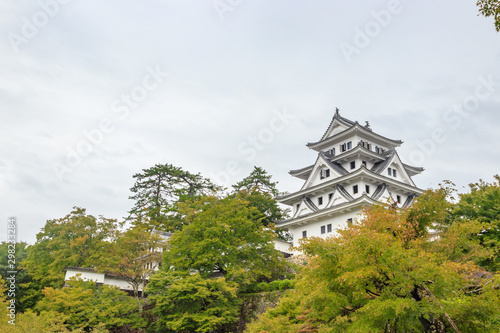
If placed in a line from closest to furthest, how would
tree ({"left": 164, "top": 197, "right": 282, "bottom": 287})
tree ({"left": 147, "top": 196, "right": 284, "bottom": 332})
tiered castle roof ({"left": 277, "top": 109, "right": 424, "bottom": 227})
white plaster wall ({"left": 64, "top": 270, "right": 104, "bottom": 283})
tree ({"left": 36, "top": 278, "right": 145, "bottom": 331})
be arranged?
tree ({"left": 147, "top": 196, "right": 284, "bottom": 332}) → tree ({"left": 36, "top": 278, "right": 145, "bottom": 331}) → tree ({"left": 164, "top": 197, "right": 282, "bottom": 287}) → white plaster wall ({"left": 64, "top": 270, "right": 104, "bottom": 283}) → tiered castle roof ({"left": 277, "top": 109, "right": 424, "bottom": 227})

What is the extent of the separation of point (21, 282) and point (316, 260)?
25051mm

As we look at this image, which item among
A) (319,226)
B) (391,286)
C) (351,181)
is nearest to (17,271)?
(319,226)

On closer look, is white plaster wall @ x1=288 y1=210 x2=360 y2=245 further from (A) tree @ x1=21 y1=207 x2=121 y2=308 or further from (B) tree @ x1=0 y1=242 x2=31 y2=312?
(B) tree @ x1=0 y1=242 x2=31 y2=312

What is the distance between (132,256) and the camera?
2714 cm

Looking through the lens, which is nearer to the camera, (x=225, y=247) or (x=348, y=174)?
(x=225, y=247)

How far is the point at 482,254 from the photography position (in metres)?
14.5

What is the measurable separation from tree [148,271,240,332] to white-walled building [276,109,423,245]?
1451 centimetres

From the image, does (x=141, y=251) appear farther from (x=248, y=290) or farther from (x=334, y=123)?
(x=334, y=123)

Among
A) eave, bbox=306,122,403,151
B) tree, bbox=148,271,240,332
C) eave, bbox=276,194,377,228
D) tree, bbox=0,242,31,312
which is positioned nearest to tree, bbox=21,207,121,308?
tree, bbox=0,242,31,312

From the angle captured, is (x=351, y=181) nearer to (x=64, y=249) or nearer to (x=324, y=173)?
(x=324, y=173)

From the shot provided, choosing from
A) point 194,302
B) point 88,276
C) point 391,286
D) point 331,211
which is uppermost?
point 331,211

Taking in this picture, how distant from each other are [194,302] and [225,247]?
3.69 meters

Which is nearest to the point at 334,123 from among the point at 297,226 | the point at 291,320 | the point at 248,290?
the point at 297,226

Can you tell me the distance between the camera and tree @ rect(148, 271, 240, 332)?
22.1 m
